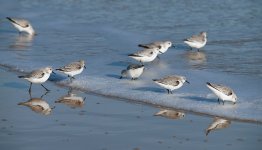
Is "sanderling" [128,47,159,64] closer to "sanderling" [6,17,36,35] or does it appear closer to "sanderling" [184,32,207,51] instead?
"sanderling" [184,32,207,51]

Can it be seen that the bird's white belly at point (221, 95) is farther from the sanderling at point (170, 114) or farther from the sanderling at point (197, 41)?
the sanderling at point (197, 41)

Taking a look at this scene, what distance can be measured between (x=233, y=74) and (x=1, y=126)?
6400 mm

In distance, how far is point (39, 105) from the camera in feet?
43.4

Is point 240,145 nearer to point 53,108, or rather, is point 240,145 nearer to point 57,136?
point 57,136

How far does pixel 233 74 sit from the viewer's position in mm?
15953

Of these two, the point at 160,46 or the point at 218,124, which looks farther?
the point at 160,46

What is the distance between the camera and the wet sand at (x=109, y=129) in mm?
10609

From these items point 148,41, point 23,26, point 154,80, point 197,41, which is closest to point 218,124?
point 154,80

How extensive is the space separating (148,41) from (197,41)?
6.44 feet

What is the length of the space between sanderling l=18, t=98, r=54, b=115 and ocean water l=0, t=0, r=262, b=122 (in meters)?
1.47

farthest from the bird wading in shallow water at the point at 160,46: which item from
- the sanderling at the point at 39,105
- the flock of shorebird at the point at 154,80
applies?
the sanderling at the point at 39,105

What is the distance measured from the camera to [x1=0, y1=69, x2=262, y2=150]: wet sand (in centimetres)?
1061

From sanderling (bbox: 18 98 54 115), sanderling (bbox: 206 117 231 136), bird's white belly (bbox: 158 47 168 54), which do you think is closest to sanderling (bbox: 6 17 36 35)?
bird's white belly (bbox: 158 47 168 54)

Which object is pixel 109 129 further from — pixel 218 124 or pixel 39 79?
pixel 39 79
